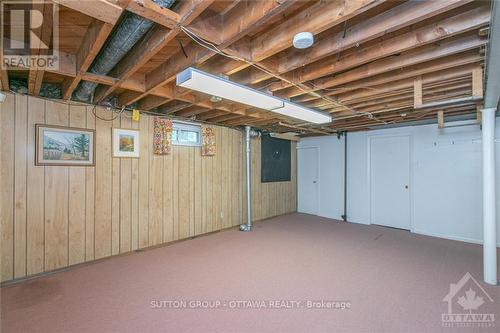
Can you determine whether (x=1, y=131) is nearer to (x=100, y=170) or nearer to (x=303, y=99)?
(x=100, y=170)

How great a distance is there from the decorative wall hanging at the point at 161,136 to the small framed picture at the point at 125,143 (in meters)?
0.29

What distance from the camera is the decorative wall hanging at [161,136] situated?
13.3 ft

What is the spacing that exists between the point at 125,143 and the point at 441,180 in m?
5.56

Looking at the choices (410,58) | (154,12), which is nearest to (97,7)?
(154,12)

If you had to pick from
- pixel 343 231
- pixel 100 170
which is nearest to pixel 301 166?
pixel 343 231

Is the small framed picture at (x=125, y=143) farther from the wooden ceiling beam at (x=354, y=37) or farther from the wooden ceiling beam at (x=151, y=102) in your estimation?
the wooden ceiling beam at (x=354, y=37)

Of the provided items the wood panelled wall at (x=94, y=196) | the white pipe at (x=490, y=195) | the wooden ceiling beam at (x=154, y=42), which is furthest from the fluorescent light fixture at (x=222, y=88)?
the white pipe at (x=490, y=195)

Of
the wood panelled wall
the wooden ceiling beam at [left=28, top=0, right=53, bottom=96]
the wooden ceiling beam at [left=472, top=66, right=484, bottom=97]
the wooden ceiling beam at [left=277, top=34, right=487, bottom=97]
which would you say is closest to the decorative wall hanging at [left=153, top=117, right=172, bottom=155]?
the wood panelled wall

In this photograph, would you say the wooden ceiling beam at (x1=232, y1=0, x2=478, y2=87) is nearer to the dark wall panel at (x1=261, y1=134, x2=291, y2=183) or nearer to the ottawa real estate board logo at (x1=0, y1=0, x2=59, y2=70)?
the ottawa real estate board logo at (x1=0, y1=0, x2=59, y2=70)

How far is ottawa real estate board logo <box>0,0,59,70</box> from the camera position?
154 centimetres

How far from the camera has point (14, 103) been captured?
9.27ft

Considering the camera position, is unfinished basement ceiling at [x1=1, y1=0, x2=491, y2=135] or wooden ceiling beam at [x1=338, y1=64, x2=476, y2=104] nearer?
unfinished basement ceiling at [x1=1, y1=0, x2=491, y2=135]

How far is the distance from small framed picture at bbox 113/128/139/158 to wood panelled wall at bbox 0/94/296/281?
Answer: 3.2 inches

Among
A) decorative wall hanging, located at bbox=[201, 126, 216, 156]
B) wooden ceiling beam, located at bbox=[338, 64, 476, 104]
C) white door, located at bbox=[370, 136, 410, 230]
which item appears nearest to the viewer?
wooden ceiling beam, located at bbox=[338, 64, 476, 104]
